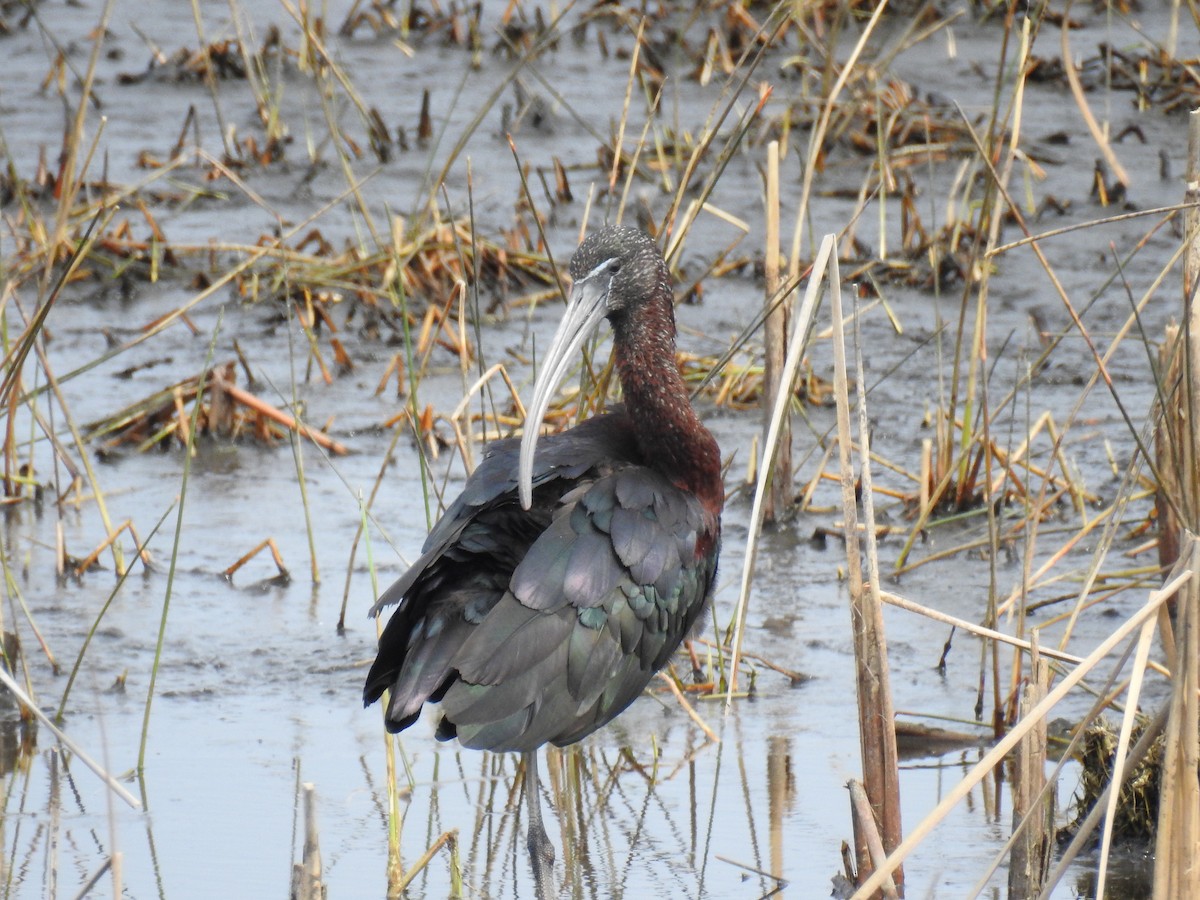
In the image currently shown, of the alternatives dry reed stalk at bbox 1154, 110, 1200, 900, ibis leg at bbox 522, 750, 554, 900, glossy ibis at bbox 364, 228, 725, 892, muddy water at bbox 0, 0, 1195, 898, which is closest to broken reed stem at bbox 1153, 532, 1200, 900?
dry reed stalk at bbox 1154, 110, 1200, 900

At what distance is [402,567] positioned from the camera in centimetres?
584

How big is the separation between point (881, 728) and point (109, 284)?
5.35 meters

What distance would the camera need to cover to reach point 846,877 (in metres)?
3.93

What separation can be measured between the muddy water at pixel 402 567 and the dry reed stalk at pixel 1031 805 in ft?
0.60

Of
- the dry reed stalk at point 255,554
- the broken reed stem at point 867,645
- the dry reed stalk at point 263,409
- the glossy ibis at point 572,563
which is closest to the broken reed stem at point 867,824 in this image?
the broken reed stem at point 867,645

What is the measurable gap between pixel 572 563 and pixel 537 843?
0.65 meters

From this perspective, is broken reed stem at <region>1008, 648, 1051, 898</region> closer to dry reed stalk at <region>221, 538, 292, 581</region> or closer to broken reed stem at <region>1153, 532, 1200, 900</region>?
broken reed stem at <region>1153, 532, 1200, 900</region>

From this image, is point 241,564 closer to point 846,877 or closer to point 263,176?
point 846,877

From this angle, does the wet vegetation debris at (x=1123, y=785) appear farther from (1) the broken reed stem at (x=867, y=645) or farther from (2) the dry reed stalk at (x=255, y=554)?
(2) the dry reed stalk at (x=255, y=554)

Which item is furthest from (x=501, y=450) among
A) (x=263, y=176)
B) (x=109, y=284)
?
(x=263, y=176)

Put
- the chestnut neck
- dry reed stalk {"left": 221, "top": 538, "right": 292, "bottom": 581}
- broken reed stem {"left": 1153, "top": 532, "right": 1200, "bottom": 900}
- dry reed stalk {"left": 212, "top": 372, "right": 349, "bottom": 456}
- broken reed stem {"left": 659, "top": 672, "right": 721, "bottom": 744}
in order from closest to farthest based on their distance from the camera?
broken reed stem {"left": 1153, "top": 532, "right": 1200, "bottom": 900}
the chestnut neck
broken reed stem {"left": 659, "top": 672, "right": 721, "bottom": 744}
dry reed stalk {"left": 221, "top": 538, "right": 292, "bottom": 581}
dry reed stalk {"left": 212, "top": 372, "right": 349, "bottom": 456}

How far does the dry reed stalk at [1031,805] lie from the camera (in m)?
3.44

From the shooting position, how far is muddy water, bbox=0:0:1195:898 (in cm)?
434

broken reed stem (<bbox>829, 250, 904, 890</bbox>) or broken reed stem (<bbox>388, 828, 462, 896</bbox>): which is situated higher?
broken reed stem (<bbox>829, 250, 904, 890</bbox>)
